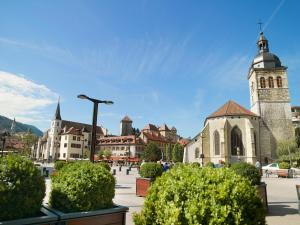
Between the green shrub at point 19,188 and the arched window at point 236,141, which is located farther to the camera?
the arched window at point 236,141

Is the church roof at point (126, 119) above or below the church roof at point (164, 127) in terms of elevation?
above

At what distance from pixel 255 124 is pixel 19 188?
144 ft

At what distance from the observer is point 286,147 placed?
3994 cm

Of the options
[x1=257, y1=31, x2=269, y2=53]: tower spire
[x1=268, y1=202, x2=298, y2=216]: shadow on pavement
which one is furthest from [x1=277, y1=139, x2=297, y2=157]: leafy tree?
[x1=268, y1=202, x2=298, y2=216]: shadow on pavement

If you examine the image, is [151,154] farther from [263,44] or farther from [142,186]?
[142,186]

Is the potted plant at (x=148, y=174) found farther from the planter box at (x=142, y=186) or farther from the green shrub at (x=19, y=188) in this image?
the green shrub at (x=19, y=188)

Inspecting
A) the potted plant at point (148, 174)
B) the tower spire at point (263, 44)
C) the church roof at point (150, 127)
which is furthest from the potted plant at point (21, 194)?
the church roof at point (150, 127)

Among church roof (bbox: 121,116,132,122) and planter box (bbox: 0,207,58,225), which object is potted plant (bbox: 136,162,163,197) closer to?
planter box (bbox: 0,207,58,225)

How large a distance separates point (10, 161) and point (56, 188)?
3.32 ft

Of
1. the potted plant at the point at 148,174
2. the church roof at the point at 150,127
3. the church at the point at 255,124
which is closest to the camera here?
the potted plant at the point at 148,174

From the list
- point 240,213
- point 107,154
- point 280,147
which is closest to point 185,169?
point 240,213

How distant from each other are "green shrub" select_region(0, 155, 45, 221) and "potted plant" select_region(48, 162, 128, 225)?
0.46m

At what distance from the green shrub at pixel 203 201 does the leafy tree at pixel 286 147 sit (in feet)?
138

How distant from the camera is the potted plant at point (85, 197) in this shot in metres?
4.05
